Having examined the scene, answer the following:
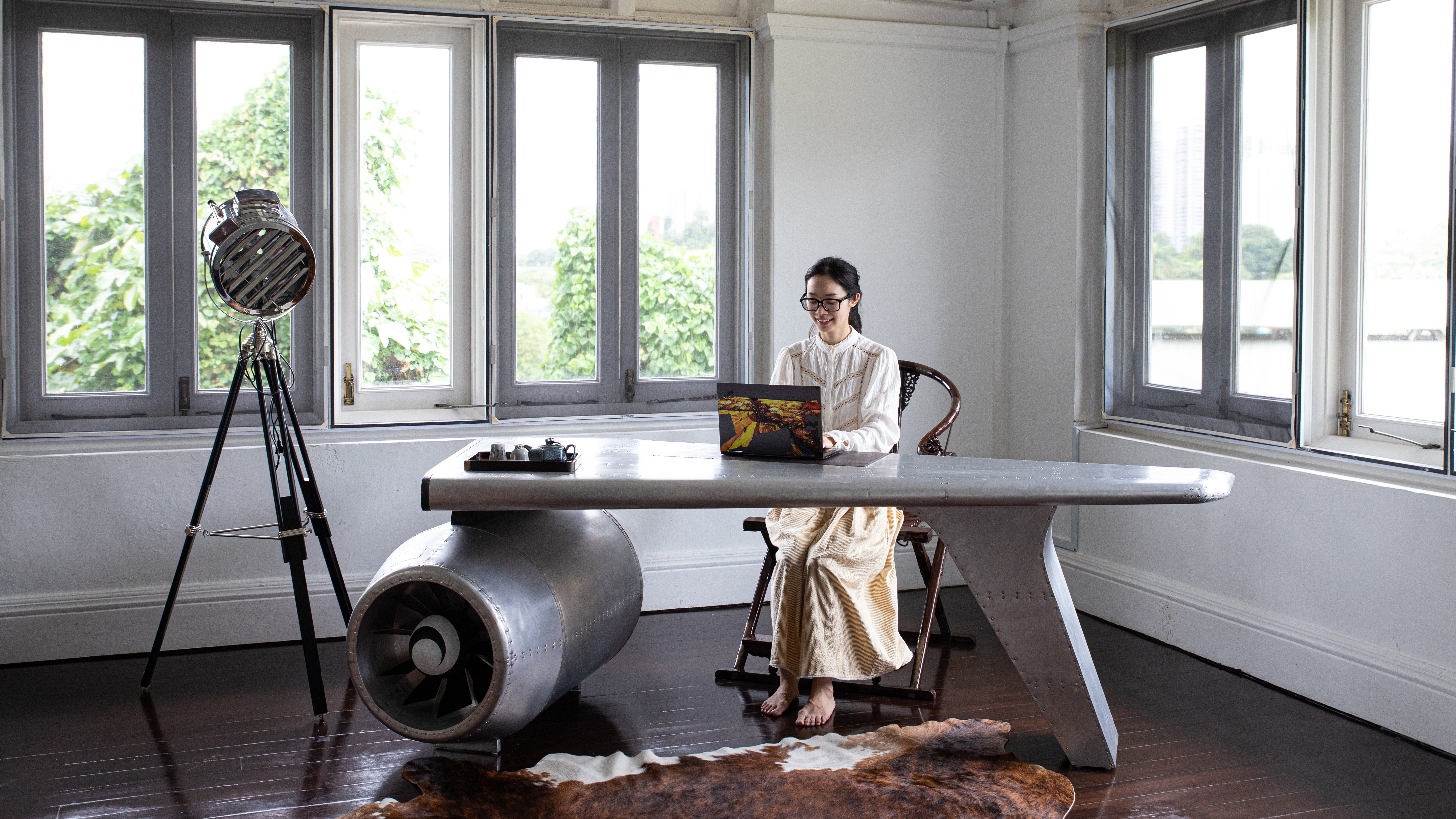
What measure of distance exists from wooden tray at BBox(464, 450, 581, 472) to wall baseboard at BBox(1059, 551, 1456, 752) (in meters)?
2.56

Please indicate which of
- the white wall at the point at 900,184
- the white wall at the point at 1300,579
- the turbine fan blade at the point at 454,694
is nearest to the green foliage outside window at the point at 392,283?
the white wall at the point at 900,184

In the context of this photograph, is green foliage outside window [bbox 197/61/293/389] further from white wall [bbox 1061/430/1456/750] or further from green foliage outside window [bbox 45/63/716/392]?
white wall [bbox 1061/430/1456/750]

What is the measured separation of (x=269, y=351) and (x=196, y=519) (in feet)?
2.00

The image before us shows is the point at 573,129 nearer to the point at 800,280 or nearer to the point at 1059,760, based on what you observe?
the point at 800,280

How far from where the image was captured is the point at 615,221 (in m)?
4.79

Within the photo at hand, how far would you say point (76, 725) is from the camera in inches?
135

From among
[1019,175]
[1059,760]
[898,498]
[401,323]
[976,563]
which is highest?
[1019,175]

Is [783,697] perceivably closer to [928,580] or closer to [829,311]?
[928,580]

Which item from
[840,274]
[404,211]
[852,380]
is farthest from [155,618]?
[840,274]

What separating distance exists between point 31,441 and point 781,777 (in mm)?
3112

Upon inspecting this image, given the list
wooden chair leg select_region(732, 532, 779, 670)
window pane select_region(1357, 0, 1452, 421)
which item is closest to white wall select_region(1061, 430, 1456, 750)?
window pane select_region(1357, 0, 1452, 421)

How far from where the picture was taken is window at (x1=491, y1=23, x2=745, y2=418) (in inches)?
185

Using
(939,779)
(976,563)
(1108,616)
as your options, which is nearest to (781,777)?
(939,779)

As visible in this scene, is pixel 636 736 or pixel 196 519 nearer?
pixel 636 736
